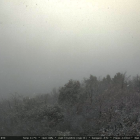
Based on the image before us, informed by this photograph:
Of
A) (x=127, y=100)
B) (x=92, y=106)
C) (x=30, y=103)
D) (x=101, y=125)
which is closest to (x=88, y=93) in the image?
(x=92, y=106)

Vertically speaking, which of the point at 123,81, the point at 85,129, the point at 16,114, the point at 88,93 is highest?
the point at 123,81

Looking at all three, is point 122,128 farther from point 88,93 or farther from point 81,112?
point 88,93

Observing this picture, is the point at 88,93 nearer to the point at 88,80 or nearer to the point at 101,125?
the point at 88,80

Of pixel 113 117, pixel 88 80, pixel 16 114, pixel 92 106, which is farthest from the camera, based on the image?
pixel 88 80

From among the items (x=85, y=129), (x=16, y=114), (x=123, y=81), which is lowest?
(x=85, y=129)

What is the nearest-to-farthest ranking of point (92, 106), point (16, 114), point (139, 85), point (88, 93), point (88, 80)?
point (16, 114) → point (92, 106) → point (88, 93) → point (139, 85) → point (88, 80)

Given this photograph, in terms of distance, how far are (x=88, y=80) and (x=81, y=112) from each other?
275 inches

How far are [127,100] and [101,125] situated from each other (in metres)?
3.07

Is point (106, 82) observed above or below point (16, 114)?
above

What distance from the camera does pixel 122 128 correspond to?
684cm

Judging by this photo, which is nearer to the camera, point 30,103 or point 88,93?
point 30,103

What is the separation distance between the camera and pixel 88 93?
41.4 feet

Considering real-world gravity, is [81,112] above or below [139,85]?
below

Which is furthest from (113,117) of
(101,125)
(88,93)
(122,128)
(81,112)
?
(88,93)
